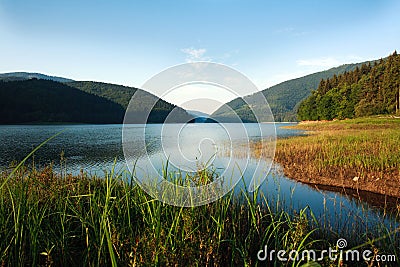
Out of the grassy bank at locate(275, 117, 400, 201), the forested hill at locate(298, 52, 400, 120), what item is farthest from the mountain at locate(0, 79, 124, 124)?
the grassy bank at locate(275, 117, 400, 201)

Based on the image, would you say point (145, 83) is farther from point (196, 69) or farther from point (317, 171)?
point (317, 171)

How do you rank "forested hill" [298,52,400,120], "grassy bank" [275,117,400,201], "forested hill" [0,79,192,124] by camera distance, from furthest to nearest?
1. "forested hill" [0,79,192,124]
2. "forested hill" [298,52,400,120]
3. "grassy bank" [275,117,400,201]

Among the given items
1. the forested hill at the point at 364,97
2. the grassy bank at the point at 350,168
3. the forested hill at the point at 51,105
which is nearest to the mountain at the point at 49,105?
the forested hill at the point at 51,105

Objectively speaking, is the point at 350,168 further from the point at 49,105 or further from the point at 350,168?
the point at 49,105

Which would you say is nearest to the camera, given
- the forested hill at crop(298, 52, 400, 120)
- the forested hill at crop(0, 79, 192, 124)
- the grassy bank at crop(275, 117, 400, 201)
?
the grassy bank at crop(275, 117, 400, 201)

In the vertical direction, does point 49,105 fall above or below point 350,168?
above

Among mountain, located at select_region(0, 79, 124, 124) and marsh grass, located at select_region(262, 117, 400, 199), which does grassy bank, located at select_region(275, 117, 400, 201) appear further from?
mountain, located at select_region(0, 79, 124, 124)

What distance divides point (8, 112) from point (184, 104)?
94.2 m

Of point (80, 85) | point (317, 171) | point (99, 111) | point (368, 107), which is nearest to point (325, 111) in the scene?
point (368, 107)

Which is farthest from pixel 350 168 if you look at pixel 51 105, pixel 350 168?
pixel 51 105

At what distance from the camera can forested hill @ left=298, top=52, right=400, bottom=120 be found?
47.2m

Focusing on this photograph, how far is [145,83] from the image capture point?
102 inches

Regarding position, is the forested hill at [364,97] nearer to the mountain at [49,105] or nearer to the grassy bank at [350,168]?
the grassy bank at [350,168]

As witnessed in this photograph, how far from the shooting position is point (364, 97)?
52812 mm
